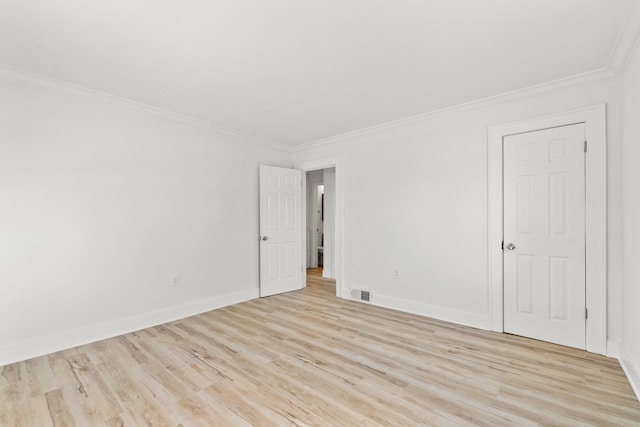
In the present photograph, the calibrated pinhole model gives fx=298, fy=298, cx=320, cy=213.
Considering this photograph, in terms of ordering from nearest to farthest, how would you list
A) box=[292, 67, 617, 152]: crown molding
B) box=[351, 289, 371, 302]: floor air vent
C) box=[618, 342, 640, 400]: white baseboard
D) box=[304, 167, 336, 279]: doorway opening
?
1. box=[618, 342, 640, 400]: white baseboard
2. box=[292, 67, 617, 152]: crown molding
3. box=[351, 289, 371, 302]: floor air vent
4. box=[304, 167, 336, 279]: doorway opening

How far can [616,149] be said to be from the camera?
2.56m

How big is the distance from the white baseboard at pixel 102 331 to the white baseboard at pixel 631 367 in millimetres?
4062

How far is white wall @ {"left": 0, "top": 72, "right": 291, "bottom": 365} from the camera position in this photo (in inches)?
102

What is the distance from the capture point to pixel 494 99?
316 cm

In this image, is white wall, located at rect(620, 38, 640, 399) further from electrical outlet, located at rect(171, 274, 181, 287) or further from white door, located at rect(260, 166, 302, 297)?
electrical outlet, located at rect(171, 274, 181, 287)

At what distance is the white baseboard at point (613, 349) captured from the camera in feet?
8.31

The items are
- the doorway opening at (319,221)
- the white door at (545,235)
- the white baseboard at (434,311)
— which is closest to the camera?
the white door at (545,235)

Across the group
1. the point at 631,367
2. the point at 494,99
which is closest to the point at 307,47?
the point at 494,99

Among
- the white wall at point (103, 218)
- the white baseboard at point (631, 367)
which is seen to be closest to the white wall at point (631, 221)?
the white baseboard at point (631, 367)

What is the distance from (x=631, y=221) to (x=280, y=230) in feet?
13.0

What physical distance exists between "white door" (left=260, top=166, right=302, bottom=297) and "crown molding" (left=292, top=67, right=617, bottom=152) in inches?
40.4

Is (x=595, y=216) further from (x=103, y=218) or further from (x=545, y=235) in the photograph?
(x=103, y=218)

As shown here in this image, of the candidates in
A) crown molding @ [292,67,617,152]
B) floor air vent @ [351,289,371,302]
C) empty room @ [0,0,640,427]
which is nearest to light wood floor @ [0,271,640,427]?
empty room @ [0,0,640,427]

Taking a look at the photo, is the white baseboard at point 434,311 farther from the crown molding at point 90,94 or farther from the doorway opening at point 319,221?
the crown molding at point 90,94
